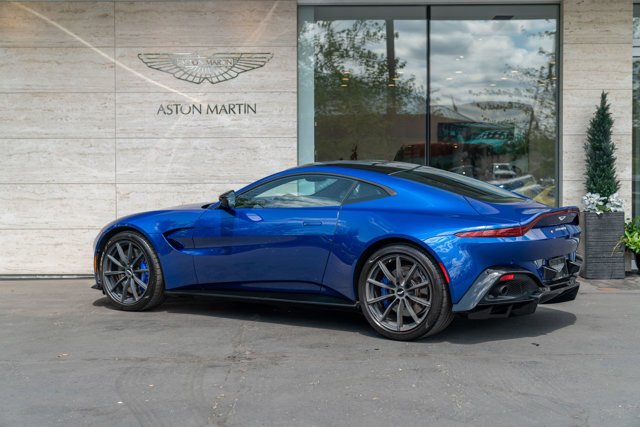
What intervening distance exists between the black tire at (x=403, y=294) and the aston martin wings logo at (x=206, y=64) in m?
4.96

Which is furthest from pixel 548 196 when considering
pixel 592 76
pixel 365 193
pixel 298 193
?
pixel 298 193

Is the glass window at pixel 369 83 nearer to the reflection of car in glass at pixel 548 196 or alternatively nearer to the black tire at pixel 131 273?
the reflection of car in glass at pixel 548 196

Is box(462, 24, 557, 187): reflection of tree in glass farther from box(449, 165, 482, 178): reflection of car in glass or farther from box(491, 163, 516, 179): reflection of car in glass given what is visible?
box(449, 165, 482, 178): reflection of car in glass

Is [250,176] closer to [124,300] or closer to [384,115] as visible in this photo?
[384,115]

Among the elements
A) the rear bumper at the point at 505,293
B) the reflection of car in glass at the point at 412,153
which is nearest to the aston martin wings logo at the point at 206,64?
the reflection of car in glass at the point at 412,153

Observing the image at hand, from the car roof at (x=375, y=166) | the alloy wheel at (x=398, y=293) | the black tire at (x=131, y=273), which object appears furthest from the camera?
the black tire at (x=131, y=273)

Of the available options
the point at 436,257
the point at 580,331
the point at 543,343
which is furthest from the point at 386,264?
the point at 580,331

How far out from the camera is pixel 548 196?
35.8ft

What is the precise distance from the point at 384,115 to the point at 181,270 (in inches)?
187

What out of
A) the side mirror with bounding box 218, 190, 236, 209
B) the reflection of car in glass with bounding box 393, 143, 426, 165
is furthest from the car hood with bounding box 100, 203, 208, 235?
the reflection of car in glass with bounding box 393, 143, 426, 165

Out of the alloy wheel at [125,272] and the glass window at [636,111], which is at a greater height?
the glass window at [636,111]

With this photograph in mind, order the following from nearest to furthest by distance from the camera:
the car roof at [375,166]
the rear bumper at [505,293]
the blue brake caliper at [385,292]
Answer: the rear bumper at [505,293], the blue brake caliper at [385,292], the car roof at [375,166]

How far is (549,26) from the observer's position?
35.9ft

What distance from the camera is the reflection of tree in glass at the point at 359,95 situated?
10977mm
